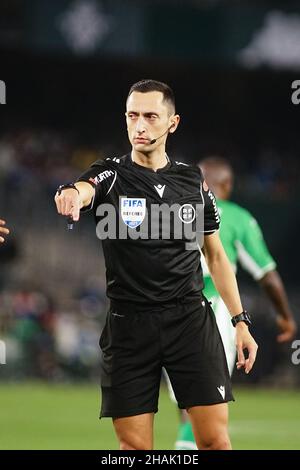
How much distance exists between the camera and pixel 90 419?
14.9 metres

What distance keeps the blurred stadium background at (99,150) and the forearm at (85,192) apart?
247 inches

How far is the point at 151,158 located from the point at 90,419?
879 cm

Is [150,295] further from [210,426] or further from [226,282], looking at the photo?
[210,426]

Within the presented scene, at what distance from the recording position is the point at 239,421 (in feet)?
49.2

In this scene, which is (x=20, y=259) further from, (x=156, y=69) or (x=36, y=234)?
(x=156, y=69)

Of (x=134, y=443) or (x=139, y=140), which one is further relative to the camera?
(x=139, y=140)

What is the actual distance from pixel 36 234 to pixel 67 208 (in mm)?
18144

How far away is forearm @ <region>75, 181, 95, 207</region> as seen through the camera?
605 cm

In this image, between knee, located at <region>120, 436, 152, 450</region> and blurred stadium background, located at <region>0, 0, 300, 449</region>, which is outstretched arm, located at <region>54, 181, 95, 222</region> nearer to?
knee, located at <region>120, 436, 152, 450</region>

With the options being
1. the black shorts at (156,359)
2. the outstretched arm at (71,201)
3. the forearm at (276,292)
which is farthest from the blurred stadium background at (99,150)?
the outstretched arm at (71,201)

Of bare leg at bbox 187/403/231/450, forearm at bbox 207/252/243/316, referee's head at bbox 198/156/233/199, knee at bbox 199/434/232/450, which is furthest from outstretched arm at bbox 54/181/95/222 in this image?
referee's head at bbox 198/156/233/199

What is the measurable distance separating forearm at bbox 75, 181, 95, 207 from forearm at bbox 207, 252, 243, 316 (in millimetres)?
950

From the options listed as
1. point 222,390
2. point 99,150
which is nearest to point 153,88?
point 222,390

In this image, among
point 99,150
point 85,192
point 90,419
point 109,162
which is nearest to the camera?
point 85,192
